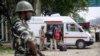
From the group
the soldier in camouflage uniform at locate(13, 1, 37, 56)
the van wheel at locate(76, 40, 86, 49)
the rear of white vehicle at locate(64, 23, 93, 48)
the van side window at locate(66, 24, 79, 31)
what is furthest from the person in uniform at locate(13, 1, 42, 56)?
the van wheel at locate(76, 40, 86, 49)

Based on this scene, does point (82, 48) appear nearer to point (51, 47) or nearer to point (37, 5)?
point (51, 47)

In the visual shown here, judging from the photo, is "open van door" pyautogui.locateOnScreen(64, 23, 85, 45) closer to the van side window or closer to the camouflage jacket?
the van side window

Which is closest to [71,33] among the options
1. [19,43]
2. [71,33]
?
[71,33]

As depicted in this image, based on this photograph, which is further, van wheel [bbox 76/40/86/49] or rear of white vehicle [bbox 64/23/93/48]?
van wheel [bbox 76/40/86/49]

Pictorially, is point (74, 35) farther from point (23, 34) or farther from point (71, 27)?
point (23, 34)

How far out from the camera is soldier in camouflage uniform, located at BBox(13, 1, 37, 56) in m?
5.36

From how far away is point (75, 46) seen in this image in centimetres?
2972

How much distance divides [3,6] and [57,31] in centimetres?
539

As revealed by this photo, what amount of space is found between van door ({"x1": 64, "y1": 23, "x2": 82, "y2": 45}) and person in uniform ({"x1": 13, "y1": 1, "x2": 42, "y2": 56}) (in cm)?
2177

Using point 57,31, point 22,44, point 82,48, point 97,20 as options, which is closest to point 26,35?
point 22,44

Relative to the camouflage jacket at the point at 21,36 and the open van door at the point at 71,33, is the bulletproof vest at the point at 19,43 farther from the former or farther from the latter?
A: the open van door at the point at 71,33

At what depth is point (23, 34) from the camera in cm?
538

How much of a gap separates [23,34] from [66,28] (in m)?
22.1

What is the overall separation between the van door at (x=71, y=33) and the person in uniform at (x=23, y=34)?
857 inches
